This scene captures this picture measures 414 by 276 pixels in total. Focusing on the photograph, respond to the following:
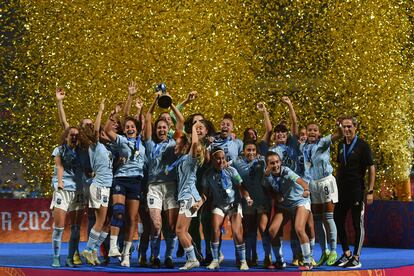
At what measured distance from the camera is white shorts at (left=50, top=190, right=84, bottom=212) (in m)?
11.6

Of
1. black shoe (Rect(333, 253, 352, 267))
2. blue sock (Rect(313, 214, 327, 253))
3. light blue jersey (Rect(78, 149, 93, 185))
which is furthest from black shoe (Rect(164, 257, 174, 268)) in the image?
black shoe (Rect(333, 253, 352, 267))

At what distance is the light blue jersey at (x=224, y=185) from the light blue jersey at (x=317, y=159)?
119cm

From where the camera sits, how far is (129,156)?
468 inches

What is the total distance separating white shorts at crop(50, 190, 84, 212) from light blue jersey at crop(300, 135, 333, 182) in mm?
2886

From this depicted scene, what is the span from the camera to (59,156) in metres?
11.7

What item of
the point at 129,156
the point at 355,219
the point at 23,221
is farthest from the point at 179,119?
the point at 23,221

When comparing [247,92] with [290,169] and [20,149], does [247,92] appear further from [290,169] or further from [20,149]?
[290,169]

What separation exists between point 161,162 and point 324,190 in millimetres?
2139

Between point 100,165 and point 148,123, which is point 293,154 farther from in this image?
point 100,165

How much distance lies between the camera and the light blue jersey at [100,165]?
11.8 metres

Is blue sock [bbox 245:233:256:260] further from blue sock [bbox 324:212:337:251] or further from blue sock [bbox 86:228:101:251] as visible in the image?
blue sock [bbox 86:228:101:251]

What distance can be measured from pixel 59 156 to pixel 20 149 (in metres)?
7.11

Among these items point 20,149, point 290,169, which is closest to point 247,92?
point 20,149

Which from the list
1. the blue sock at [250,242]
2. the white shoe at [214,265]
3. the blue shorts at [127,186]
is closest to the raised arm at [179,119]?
the blue shorts at [127,186]
